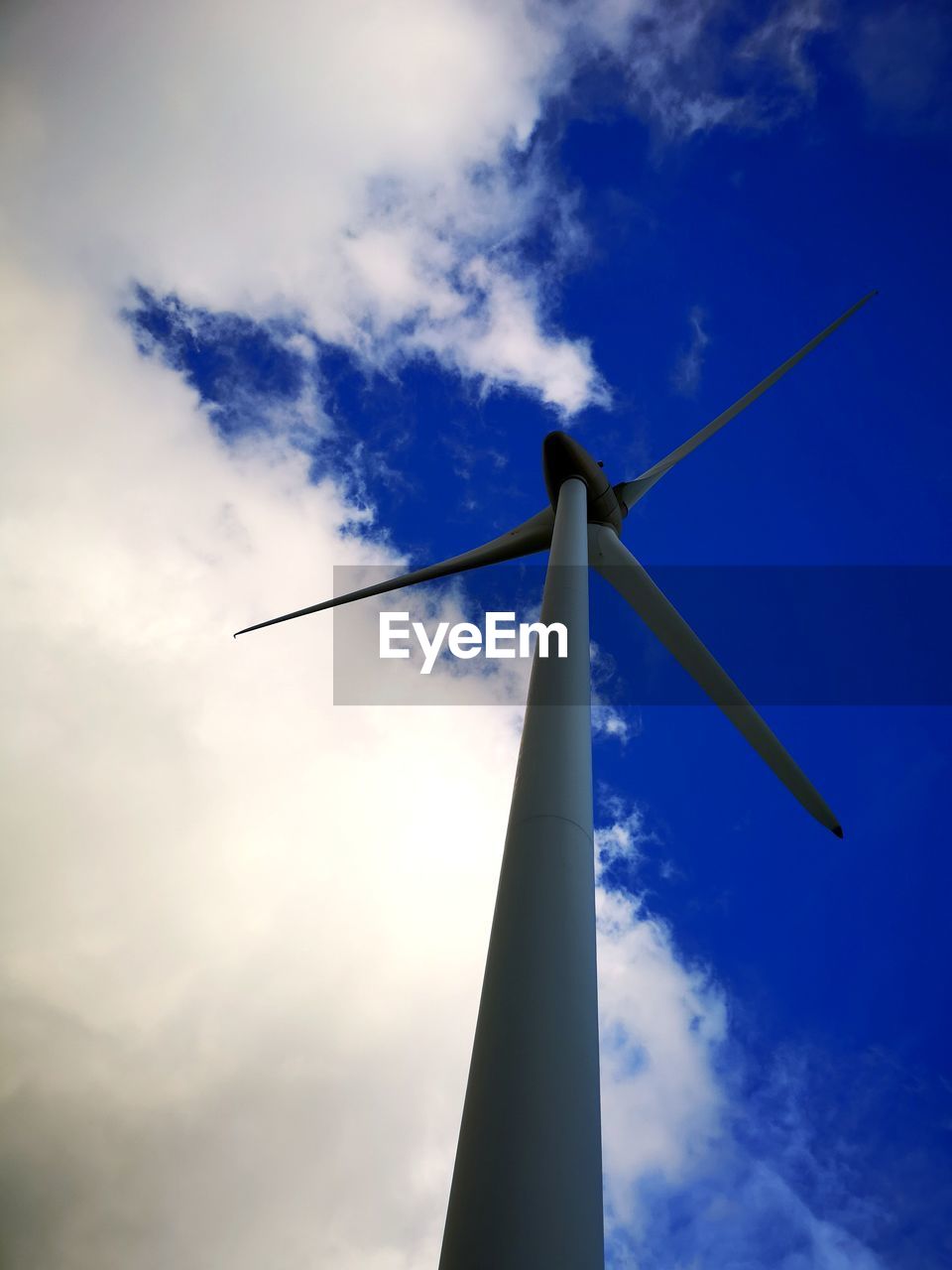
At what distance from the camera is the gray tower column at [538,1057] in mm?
4910

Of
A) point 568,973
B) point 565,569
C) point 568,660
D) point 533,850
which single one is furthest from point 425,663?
point 568,973

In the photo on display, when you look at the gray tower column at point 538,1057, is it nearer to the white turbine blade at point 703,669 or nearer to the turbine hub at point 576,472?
the white turbine blade at point 703,669

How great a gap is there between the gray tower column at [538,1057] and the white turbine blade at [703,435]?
41.0 ft

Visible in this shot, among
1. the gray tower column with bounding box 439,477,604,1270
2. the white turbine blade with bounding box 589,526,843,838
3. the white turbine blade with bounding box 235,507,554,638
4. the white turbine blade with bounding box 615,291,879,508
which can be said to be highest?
the white turbine blade with bounding box 615,291,879,508

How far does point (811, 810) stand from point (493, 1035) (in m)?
9.39

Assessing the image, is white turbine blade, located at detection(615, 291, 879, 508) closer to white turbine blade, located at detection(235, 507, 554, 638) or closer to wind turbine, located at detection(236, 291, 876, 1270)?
white turbine blade, located at detection(235, 507, 554, 638)

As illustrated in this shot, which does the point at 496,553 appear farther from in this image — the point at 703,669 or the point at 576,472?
the point at 703,669

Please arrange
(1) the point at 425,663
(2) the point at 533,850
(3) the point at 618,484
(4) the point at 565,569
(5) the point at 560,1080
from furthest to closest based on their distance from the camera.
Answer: (3) the point at 618,484 < (1) the point at 425,663 < (4) the point at 565,569 < (2) the point at 533,850 < (5) the point at 560,1080

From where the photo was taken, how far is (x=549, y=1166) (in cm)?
511

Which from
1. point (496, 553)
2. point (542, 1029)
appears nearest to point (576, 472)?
point (496, 553)

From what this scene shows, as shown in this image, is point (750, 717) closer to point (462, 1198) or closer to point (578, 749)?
point (578, 749)

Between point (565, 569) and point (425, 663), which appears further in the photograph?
point (425, 663)

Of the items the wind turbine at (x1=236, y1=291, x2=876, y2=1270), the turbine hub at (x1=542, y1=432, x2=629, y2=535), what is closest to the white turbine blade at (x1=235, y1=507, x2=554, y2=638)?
the turbine hub at (x1=542, y1=432, x2=629, y2=535)

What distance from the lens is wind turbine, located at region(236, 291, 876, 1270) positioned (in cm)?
493
